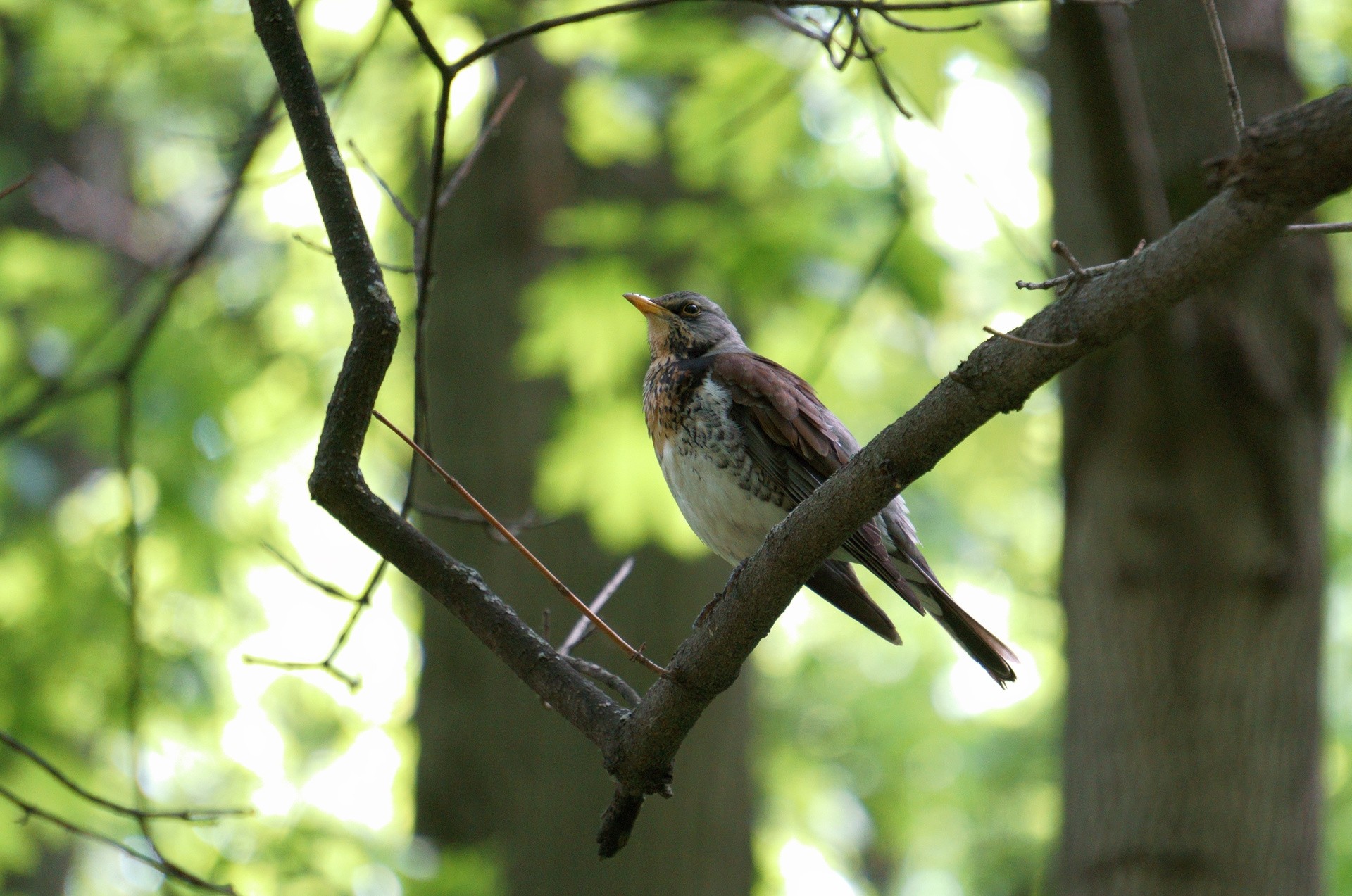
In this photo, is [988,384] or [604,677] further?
[604,677]

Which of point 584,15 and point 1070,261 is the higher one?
point 584,15

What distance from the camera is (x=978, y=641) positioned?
3105 mm

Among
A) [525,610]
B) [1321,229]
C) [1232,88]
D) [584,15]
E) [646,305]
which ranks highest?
[646,305]

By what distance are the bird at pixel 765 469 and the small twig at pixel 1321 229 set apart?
1612 mm

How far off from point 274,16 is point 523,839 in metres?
4.09

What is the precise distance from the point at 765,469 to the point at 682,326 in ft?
3.39

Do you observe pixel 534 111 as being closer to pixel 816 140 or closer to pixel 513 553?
pixel 816 140

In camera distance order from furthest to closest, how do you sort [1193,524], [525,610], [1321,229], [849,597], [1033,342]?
[525,610]
[1193,524]
[849,597]
[1033,342]
[1321,229]

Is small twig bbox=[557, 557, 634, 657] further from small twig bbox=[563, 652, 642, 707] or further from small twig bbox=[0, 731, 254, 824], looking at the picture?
small twig bbox=[0, 731, 254, 824]

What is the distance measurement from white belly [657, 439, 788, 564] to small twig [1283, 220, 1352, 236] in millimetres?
1968

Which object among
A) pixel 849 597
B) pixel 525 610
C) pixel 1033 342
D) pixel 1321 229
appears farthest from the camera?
pixel 525 610

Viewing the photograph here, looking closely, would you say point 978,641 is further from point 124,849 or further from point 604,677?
point 124,849

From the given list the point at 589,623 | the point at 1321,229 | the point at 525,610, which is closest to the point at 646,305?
the point at 589,623

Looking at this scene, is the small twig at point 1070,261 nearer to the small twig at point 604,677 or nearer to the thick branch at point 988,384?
the thick branch at point 988,384
